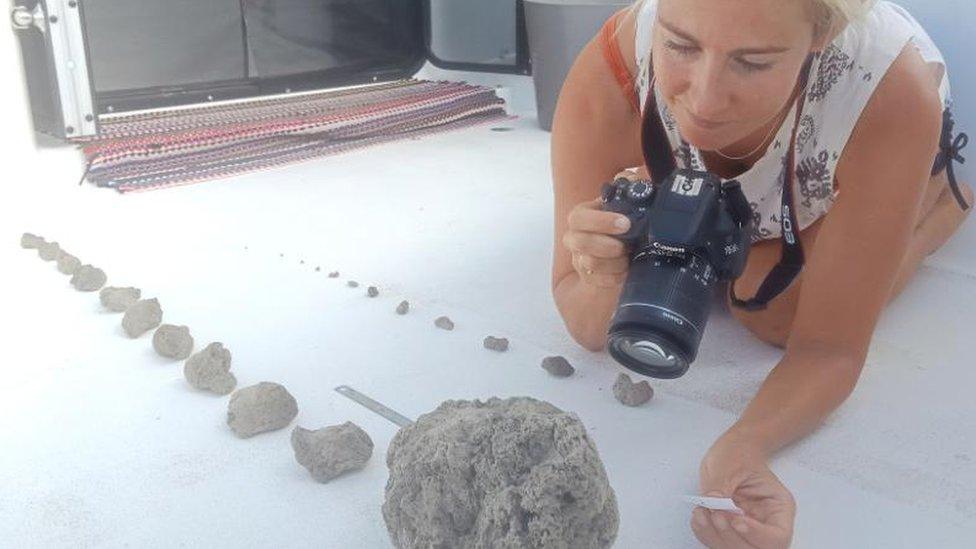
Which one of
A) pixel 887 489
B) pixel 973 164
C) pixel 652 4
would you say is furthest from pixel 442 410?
pixel 973 164

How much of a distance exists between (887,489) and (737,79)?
0.40 metres

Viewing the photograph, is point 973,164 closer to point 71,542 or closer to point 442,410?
point 442,410

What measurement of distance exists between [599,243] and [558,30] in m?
1.36

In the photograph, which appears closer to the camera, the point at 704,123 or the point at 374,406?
the point at 704,123

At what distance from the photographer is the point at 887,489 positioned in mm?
854

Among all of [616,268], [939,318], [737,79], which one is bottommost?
[939,318]

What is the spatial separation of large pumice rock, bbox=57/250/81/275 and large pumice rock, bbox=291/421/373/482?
0.62 meters

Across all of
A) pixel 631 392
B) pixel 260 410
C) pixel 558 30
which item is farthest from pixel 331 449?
pixel 558 30

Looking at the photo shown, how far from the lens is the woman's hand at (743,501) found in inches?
28.6

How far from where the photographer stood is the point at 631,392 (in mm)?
996

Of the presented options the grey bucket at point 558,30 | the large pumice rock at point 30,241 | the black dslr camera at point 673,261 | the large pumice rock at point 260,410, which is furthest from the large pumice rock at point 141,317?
the grey bucket at point 558,30

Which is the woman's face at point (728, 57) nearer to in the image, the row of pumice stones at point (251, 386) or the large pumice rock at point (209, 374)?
the row of pumice stones at point (251, 386)

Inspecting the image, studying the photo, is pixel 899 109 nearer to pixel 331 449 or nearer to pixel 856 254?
pixel 856 254

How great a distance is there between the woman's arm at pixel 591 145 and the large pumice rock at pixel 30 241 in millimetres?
818
